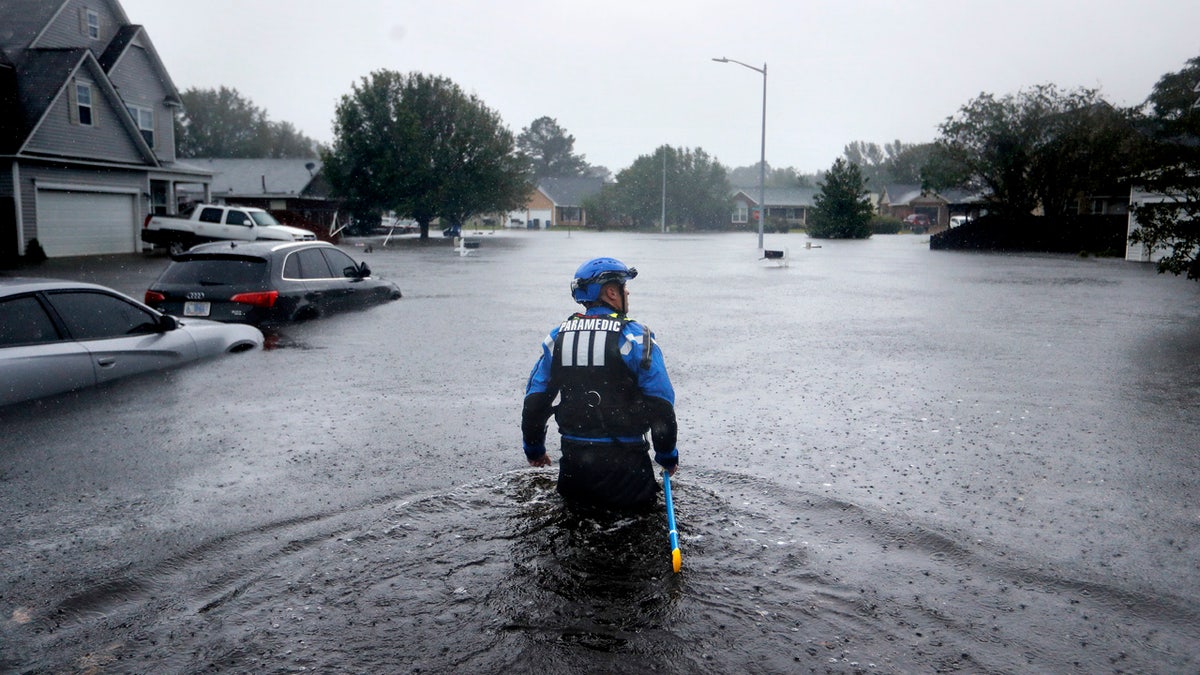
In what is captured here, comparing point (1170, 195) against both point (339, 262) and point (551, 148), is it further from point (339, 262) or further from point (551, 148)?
point (551, 148)

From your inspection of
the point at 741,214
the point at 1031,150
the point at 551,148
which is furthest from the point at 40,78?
the point at 551,148

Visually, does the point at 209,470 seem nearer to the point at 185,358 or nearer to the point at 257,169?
the point at 185,358

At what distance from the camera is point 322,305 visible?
569 inches

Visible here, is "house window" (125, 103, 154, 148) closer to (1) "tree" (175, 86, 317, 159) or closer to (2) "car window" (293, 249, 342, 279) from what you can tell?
(2) "car window" (293, 249, 342, 279)

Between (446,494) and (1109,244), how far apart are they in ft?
148

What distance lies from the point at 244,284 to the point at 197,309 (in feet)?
2.22

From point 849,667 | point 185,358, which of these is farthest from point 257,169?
point 849,667

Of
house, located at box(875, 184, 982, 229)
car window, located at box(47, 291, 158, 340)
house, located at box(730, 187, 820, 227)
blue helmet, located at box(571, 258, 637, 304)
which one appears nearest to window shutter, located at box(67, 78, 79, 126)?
car window, located at box(47, 291, 158, 340)

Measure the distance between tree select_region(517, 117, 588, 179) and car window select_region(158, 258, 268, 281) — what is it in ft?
487

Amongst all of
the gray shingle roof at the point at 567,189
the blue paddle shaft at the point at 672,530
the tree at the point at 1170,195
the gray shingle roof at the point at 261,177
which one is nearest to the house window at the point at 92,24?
the gray shingle roof at the point at 261,177

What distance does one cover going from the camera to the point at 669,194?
93.4 metres

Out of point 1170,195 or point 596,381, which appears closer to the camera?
point 596,381

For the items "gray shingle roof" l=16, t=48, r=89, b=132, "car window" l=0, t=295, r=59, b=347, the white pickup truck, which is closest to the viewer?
"car window" l=0, t=295, r=59, b=347

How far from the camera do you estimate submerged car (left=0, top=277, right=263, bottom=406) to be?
768 centimetres
